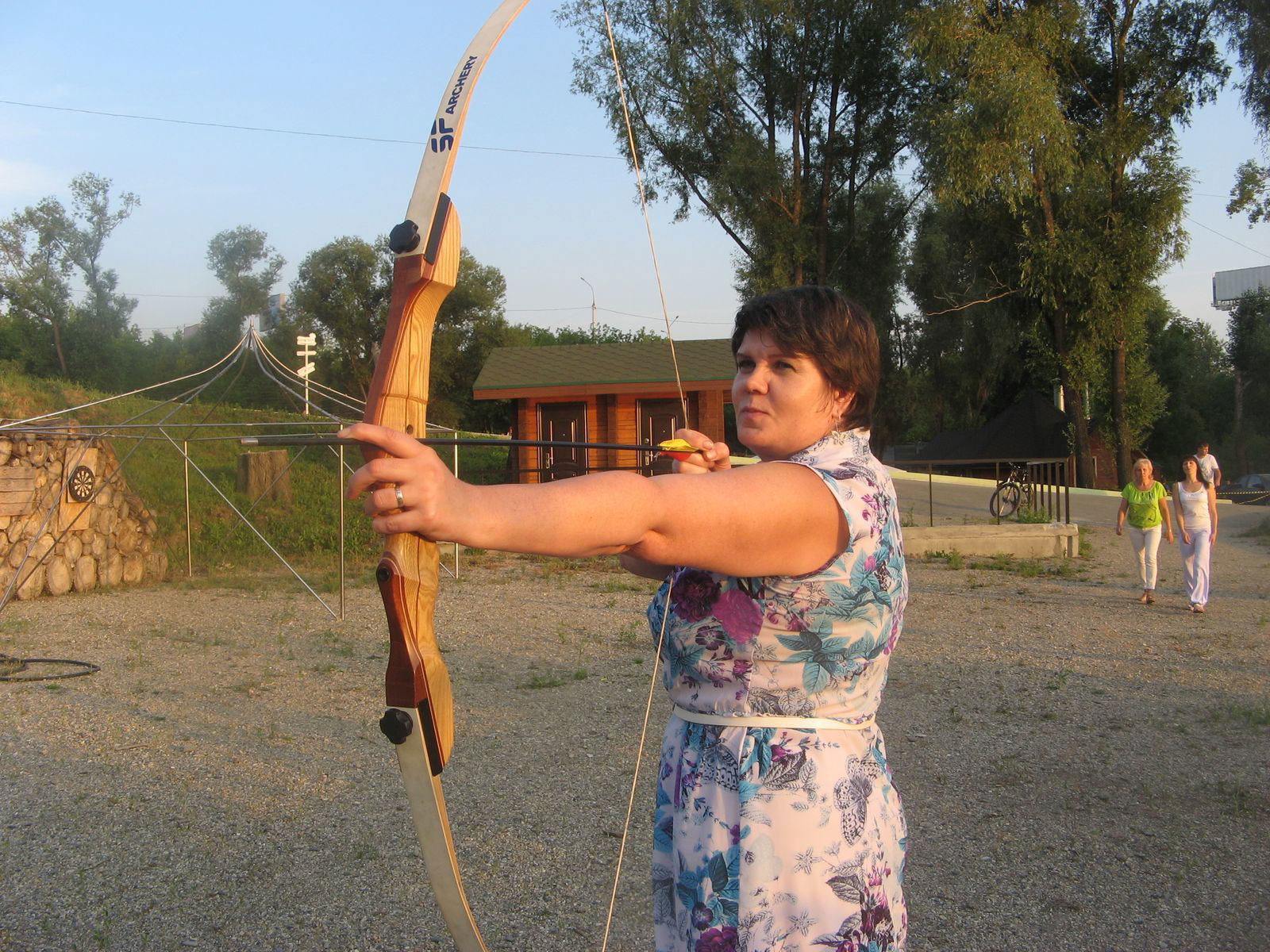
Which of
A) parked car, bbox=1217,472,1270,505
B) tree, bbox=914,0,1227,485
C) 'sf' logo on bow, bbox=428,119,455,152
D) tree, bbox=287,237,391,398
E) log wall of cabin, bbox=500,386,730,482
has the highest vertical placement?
tree, bbox=914,0,1227,485

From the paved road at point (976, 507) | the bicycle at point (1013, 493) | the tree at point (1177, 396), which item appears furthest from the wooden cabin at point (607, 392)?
the tree at point (1177, 396)

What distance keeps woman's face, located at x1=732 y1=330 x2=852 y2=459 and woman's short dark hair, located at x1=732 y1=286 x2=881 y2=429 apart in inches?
0.5

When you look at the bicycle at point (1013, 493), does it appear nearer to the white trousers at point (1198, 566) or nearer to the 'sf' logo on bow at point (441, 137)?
the white trousers at point (1198, 566)

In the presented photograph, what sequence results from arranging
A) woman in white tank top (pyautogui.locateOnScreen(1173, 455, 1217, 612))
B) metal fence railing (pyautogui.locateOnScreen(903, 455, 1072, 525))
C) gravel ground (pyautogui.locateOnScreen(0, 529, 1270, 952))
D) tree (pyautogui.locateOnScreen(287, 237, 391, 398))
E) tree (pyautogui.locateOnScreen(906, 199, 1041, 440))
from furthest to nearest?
tree (pyautogui.locateOnScreen(906, 199, 1041, 440)) < metal fence railing (pyautogui.locateOnScreen(903, 455, 1072, 525)) < tree (pyautogui.locateOnScreen(287, 237, 391, 398)) < woman in white tank top (pyautogui.locateOnScreen(1173, 455, 1217, 612)) < gravel ground (pyautogui.locateOnScreen(0, 529, 1270, 952))

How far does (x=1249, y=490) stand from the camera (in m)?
30.9

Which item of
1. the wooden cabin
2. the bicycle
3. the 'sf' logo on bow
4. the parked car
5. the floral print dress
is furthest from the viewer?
the parked car

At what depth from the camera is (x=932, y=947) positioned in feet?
10.6

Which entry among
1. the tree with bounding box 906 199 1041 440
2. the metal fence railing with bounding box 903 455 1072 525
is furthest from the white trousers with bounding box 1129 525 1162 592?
the tree with bounding box 906 199 1041 440

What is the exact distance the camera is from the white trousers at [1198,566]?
367 inches

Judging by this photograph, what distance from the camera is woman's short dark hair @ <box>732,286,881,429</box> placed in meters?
1.46

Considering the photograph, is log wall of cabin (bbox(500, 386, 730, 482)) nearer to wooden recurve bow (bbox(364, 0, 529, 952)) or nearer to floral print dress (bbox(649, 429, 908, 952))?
wooden recurve bow (bbox(364, 0, 529, 952))

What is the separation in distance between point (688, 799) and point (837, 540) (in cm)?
44

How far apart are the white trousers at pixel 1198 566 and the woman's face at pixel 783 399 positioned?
9.09m

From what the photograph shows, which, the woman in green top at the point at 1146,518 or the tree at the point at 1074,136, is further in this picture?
the tree at the point at 1074,136
